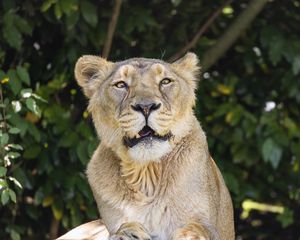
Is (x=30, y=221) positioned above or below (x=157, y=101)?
below

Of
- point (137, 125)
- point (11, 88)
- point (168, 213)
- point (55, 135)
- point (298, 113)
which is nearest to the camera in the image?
point (137, 125)

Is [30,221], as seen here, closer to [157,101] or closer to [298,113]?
[298,113]

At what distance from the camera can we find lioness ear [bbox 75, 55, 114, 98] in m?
5.84

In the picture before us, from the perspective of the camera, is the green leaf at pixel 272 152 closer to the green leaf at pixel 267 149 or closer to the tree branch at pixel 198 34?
the green leaf at pixel 267 149

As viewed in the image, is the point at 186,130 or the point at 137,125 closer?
the point at 137,125

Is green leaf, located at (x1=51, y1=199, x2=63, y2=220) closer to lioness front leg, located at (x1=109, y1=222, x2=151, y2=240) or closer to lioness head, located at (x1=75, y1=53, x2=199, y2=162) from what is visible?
lioness head, located at (x1=75, y1=53, x2=199, y2=162)

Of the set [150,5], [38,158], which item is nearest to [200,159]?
[38,158]

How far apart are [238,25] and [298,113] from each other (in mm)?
876

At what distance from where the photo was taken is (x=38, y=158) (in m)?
7.70

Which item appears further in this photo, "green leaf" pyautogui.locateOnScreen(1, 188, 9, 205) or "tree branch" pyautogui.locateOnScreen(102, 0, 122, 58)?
"tree branch" pyautogui.locateOnScreen(102, 0, 122, 58)

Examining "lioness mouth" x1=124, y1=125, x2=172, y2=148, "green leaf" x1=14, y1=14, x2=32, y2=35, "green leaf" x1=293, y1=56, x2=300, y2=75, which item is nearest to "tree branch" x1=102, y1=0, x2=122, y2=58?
"green leaf" x1=14, y1=14, x2=32, y2=35

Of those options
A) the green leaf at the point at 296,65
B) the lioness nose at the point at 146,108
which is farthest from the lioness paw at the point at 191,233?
the green leaf at the point at 296,65

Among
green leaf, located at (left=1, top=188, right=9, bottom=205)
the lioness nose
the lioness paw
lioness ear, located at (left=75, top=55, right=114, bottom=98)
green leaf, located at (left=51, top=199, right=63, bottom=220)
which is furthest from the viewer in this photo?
green leaf, located at (left=51, top=199, right=63, bottom=220)

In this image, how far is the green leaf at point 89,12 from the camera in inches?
291
